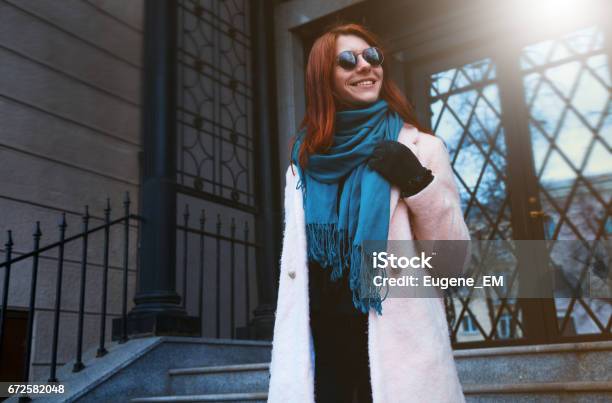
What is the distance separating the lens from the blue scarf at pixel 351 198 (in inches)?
58.9

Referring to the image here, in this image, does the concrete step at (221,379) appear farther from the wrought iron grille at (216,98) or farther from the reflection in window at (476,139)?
the reflection in window at (476,139)

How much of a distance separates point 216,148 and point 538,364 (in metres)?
3.88

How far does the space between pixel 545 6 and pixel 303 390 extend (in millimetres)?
5175

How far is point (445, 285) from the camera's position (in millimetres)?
1604

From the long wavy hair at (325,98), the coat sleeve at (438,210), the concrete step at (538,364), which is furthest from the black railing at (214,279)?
the coat sleeve at (438,210)

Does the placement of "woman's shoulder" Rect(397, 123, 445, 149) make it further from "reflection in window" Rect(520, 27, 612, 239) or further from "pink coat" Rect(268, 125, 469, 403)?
"reflection in window" Rect(520, 27, 612, 239)

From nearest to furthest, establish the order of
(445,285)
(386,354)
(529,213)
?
(386,354) < (445,285) < (529,213)

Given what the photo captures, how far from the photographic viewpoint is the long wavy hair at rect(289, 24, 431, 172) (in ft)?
5.50

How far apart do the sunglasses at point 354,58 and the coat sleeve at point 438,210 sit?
1.19ft

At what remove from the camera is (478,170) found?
5707 millimetres

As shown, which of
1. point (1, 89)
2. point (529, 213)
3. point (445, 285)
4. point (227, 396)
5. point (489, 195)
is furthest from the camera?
point (489, 195)

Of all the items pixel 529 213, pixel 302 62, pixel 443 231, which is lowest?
pixel 443 231

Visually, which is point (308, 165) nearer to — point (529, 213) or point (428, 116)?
point (529, 213)

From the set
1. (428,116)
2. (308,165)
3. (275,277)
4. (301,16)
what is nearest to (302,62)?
(301,16)
